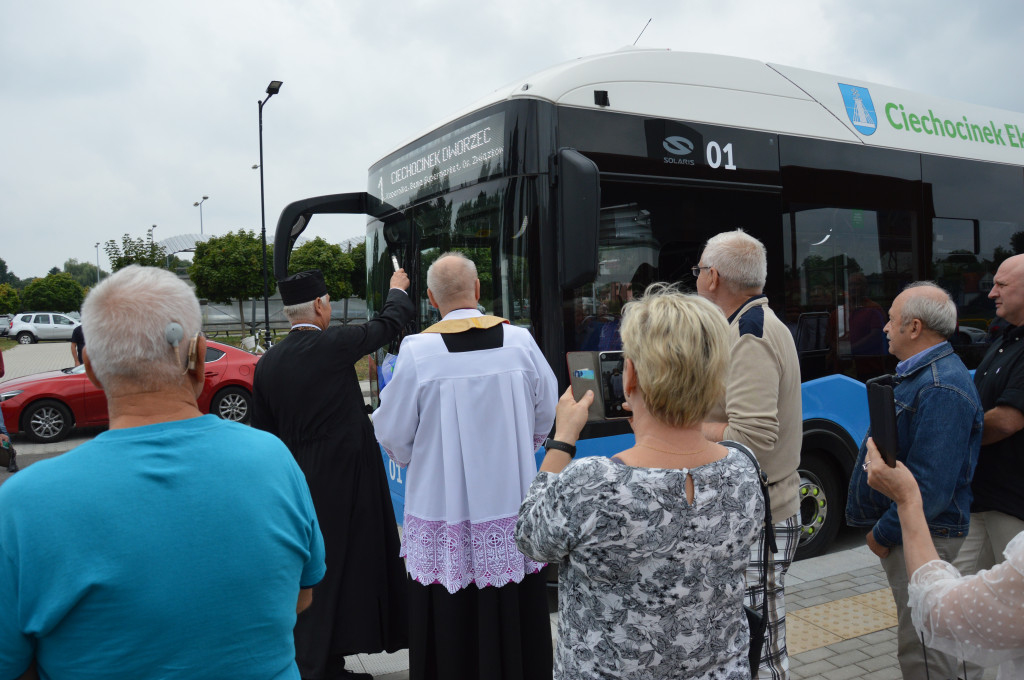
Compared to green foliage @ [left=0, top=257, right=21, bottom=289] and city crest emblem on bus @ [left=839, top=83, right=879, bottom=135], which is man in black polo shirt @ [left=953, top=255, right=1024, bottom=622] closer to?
city crest emblem on bus @ [left=839, top=83, right=879, bottom=135]

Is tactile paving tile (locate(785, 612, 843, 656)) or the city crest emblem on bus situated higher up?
the city crest emblem on bus

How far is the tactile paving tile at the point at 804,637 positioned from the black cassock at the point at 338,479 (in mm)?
2082

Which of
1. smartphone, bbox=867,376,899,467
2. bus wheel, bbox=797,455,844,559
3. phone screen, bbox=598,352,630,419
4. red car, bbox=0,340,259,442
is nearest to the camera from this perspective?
smartphone, bbox=867,376,899,467

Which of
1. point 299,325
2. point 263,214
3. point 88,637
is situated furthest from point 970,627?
point 263,214

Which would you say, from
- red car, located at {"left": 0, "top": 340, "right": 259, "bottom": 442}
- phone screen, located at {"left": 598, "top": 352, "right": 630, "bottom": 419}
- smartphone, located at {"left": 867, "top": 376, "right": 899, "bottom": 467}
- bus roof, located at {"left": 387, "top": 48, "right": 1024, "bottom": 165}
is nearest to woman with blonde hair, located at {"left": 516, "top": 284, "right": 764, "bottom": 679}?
smartphone, located at {"left": 867, "top": 376, "right": 899, "bottom": 467}

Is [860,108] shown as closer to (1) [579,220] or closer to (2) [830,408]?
(2) [830,408]

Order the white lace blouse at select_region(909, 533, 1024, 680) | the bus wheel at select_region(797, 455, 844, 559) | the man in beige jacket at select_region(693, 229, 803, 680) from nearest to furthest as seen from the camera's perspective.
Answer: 1. the white lace blouse at select_region(909, 533, 1024, 680)
2. the man in beige jacket at select_region(693, 229, 803, 680)
3. the bus wheel at select_region(797, 455, 844, 559)

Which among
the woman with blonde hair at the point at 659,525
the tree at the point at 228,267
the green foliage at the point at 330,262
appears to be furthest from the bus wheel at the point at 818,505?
the green foliage at the point at 330,262

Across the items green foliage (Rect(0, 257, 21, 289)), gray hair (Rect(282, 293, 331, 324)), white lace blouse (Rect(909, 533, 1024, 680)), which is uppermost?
green foliage (Rect(0, 257, 21, 289))

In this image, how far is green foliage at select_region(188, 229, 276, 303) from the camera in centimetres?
3875

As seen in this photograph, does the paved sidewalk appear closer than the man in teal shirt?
No

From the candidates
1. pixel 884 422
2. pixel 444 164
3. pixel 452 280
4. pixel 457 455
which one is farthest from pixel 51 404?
→ pixel 884 422

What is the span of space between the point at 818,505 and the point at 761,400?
300 centimetres

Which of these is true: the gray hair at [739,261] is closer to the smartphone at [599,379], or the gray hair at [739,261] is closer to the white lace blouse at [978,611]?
the smartphone at [599,379]
